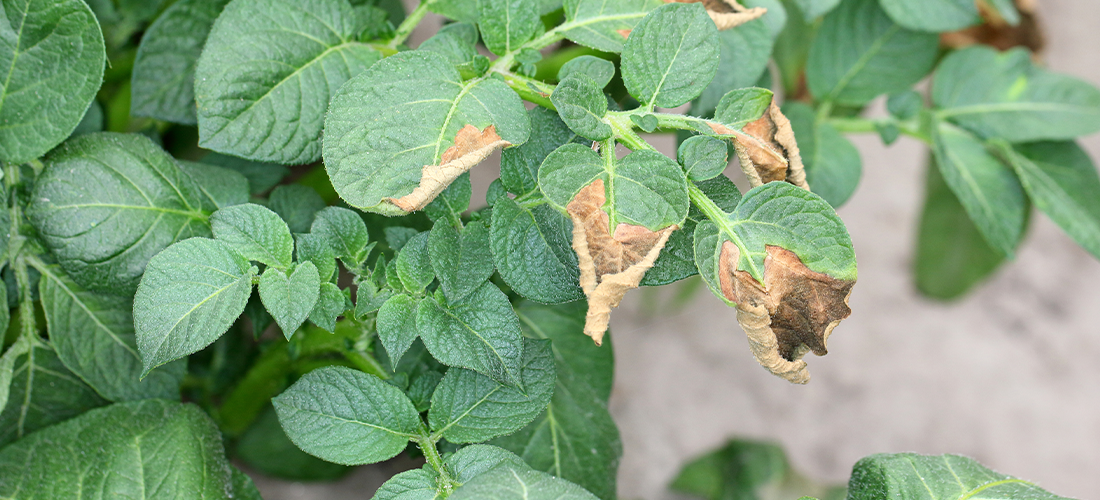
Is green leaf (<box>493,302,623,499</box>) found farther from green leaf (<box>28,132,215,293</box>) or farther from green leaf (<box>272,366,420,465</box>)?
green leaf (<box>28,132,215,293</box>)

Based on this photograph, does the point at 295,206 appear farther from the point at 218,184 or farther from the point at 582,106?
the point at 582,106

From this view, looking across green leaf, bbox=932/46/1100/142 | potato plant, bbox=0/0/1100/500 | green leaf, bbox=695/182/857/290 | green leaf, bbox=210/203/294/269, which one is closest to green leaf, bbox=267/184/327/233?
potato plant, bbox=0/0/1100/500

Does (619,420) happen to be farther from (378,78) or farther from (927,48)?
(378,78)

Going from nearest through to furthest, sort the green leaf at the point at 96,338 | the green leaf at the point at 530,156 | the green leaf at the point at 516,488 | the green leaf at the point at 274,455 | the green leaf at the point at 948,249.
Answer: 1. the green leaf at the point at 516,488
2. the green leaf at the point at 530,156
3. the green leaf at the point at 96,338
4. the green leaf at the point at 274,455
5. the green leaf at the point at 948,249

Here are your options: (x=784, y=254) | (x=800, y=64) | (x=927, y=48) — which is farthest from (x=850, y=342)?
(x=784, y=254)

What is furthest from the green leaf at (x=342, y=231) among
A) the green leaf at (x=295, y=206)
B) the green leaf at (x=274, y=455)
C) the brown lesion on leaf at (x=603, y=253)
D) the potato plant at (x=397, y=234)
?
the green leaf at (x=274, y=455)

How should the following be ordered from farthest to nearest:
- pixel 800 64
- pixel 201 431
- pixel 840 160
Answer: pixel 800 64
pixel 840 160
pixel 201 431

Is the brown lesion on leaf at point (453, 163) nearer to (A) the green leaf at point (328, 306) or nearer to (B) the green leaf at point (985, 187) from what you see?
(A) the green leaf at point (328, 306)
